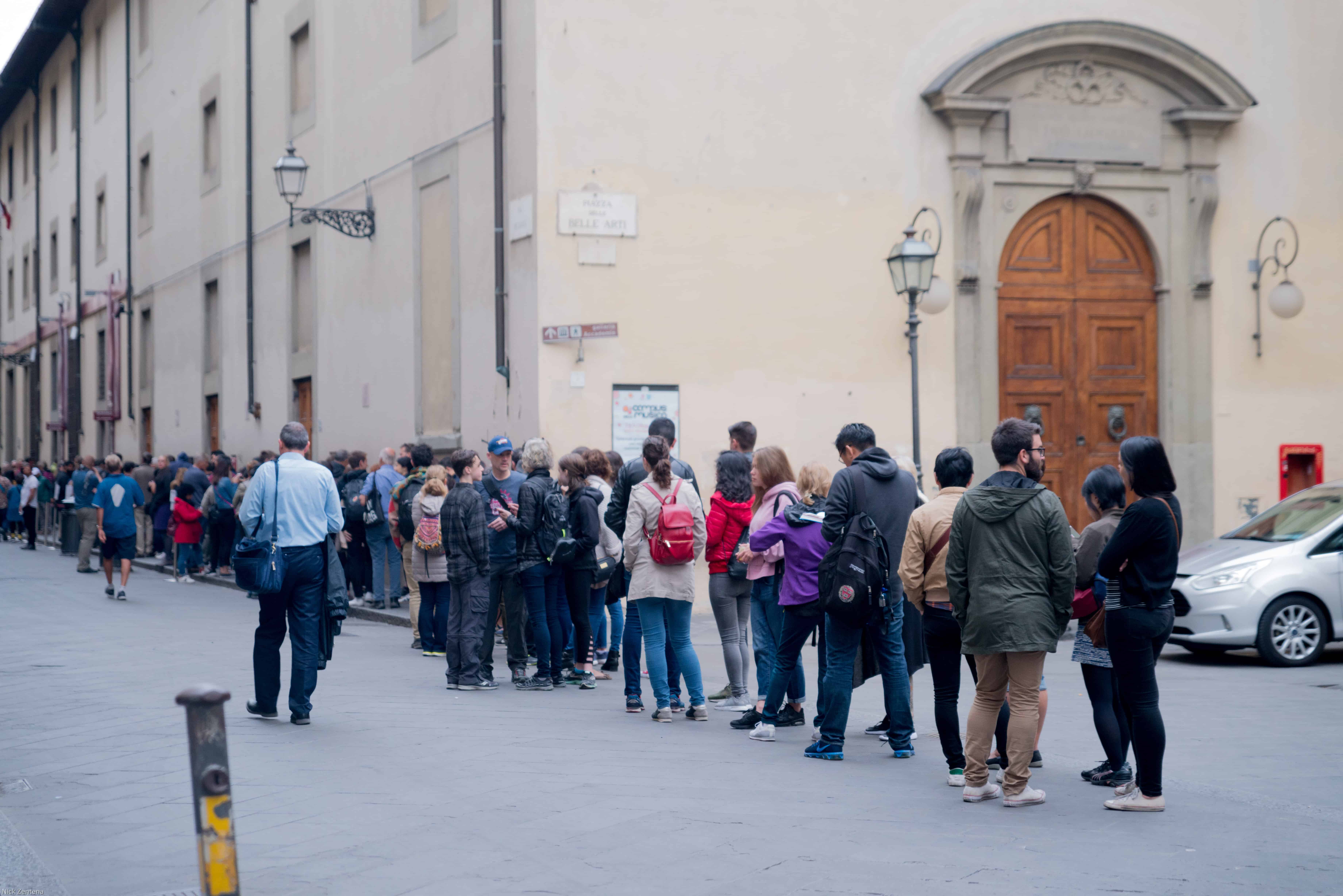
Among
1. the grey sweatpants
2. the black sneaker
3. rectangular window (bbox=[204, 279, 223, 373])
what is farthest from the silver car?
rectangular window (bbox=[204, 279, 223, 373])

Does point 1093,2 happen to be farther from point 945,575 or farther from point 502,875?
point 502,875

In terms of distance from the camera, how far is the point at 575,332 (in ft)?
48.5

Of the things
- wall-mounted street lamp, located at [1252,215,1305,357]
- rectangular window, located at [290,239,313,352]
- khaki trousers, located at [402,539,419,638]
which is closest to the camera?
khaki trousers, located at [402,539,419,638]

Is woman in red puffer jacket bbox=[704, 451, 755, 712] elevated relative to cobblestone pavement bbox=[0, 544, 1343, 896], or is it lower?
elevated

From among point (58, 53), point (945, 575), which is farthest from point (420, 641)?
point (58, 53)

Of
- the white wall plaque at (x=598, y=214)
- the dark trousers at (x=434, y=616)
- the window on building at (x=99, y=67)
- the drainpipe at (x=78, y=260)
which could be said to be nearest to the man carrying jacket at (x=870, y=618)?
the dark trousers at (x=434, y=616)

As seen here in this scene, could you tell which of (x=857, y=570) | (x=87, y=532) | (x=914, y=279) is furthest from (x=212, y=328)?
(x=857, y=570)

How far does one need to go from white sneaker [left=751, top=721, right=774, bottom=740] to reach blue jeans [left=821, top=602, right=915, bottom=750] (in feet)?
1.71

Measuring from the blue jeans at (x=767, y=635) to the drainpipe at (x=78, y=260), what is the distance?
30943mm

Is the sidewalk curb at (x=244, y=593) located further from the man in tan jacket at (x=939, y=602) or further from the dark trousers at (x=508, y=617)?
the man in tan jacket at (x=939, y=602)

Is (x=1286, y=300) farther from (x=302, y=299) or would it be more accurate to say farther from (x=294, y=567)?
(x=302, y=299)

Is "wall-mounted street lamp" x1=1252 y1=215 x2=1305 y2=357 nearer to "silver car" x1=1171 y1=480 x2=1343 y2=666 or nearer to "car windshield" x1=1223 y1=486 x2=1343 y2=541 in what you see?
"car windshield" x1=1223 y1=486 x2=1343 y2=541

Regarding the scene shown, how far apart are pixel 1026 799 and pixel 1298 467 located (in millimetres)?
11652

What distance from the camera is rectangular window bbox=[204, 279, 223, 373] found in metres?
26.4
